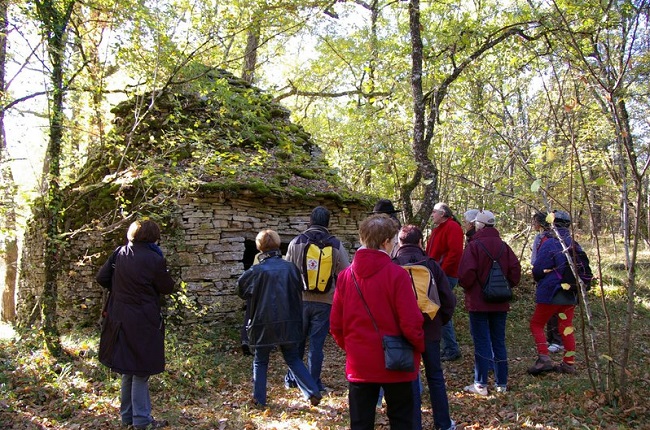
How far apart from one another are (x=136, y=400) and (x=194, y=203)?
138 inches

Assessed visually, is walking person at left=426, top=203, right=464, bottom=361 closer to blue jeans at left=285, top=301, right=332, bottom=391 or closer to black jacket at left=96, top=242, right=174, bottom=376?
blue jeans at left=285, top=301, right=332, bottom=391

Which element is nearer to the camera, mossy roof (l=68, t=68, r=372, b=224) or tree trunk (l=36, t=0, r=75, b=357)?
tree trunk (l=36, t=0, r=75, b=357)

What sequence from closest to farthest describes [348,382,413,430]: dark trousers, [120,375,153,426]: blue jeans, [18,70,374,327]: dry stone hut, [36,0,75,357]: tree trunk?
[348,382,413,430]: dark trousers → [120,375,153,426]: blue jeans → [36,0,75,357]: tree trunk → [18,70,374,327]: dry stone hut

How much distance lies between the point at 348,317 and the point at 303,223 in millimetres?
4939

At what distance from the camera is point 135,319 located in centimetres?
390

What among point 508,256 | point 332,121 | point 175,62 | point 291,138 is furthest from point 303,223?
point 332,121

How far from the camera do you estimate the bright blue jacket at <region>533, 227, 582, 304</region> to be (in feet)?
16.0

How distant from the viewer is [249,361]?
632cm

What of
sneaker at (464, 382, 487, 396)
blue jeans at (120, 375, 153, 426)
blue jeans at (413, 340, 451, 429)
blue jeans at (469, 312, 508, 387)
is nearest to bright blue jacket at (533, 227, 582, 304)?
blue jeans at (469, 312, 508, 387)

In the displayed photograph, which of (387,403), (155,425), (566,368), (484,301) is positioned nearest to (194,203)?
(155,425)

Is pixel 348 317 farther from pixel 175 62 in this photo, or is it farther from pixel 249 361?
pixel 175 62

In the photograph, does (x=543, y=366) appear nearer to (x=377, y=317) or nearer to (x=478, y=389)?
(x=478, y=389)

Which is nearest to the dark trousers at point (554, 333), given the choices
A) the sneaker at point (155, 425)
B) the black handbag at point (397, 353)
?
the black handbag at point (397, 353)

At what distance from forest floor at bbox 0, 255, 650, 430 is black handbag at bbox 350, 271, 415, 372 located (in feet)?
5.00
